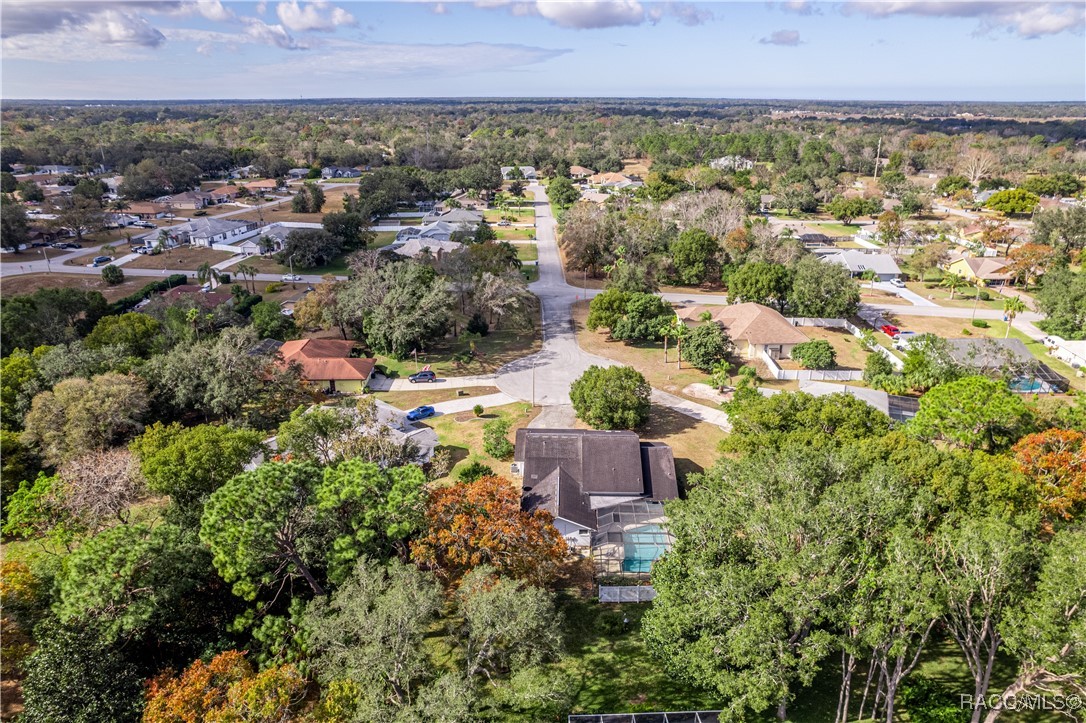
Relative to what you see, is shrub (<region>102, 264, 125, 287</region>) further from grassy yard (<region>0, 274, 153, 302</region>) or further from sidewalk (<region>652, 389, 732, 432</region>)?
sidewalk (<region>652, 389, 732, 432</region>)

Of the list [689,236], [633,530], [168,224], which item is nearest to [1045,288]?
[689,236]

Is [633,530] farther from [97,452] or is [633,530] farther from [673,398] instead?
[97,452]

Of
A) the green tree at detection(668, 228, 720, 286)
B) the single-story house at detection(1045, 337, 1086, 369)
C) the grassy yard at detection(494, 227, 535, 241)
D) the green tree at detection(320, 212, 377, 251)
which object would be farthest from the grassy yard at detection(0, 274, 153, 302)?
the single-story house at detection(1045, 337, 1086, 369)

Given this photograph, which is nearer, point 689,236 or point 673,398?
point 673,398

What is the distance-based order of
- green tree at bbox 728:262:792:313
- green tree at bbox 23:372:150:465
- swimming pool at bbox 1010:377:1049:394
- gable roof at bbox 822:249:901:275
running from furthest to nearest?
1. gable roof at bbox 822:249:901:275
2. green tree at bbox 728:262:792:313
3. swimming pool at bbox 1010:377:1049:394
4. green tree at bbox 23:372:150:465

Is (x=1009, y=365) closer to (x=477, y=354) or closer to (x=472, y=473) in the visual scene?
(x=472, y=473)

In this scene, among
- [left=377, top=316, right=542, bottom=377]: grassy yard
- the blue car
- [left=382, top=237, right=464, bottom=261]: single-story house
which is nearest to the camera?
the blue car

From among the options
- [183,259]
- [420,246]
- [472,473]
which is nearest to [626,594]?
[472,473]
